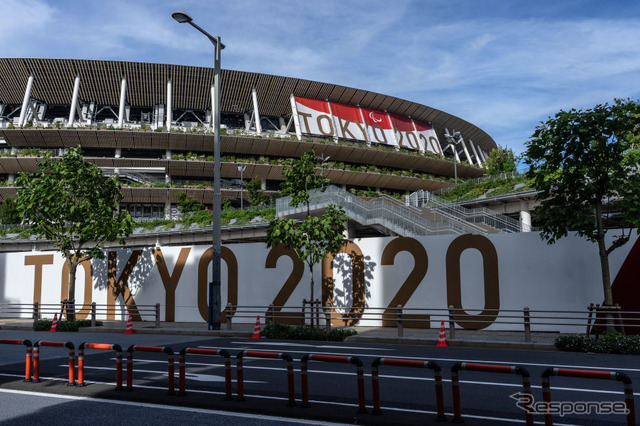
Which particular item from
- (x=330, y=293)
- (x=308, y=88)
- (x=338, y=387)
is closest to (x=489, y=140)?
(x=308, y=88)

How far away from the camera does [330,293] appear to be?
74.7 feet

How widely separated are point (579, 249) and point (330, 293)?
990 centimetres

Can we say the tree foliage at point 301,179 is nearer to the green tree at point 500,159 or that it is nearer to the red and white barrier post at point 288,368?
the red and white barrier post at point 288,368

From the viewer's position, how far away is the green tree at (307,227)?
66.4 feet

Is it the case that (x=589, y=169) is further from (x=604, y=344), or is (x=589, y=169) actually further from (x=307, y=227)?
(x=307, y=227)

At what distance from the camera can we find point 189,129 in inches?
2608

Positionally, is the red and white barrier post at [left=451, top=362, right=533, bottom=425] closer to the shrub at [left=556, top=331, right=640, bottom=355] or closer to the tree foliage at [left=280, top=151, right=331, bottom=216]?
the shrub at [left=556, top=331, right=640, bottom=355]

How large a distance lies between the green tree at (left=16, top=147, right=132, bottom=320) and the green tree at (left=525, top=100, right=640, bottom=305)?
20252mm

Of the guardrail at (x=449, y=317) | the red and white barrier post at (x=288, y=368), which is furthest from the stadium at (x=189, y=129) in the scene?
the red and white barrier post at (x=288, y=368)

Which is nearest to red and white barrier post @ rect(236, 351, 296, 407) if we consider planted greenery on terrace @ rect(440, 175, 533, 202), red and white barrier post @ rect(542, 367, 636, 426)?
red and white barrier post @ rect(542, 367, 636, 426)

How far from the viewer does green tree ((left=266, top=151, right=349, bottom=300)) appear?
66.4 feet

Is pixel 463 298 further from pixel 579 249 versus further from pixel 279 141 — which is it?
pixel 279 141

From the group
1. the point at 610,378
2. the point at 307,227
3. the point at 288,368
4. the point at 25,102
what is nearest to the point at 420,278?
the point at 307,227

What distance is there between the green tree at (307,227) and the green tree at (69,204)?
10634mm
